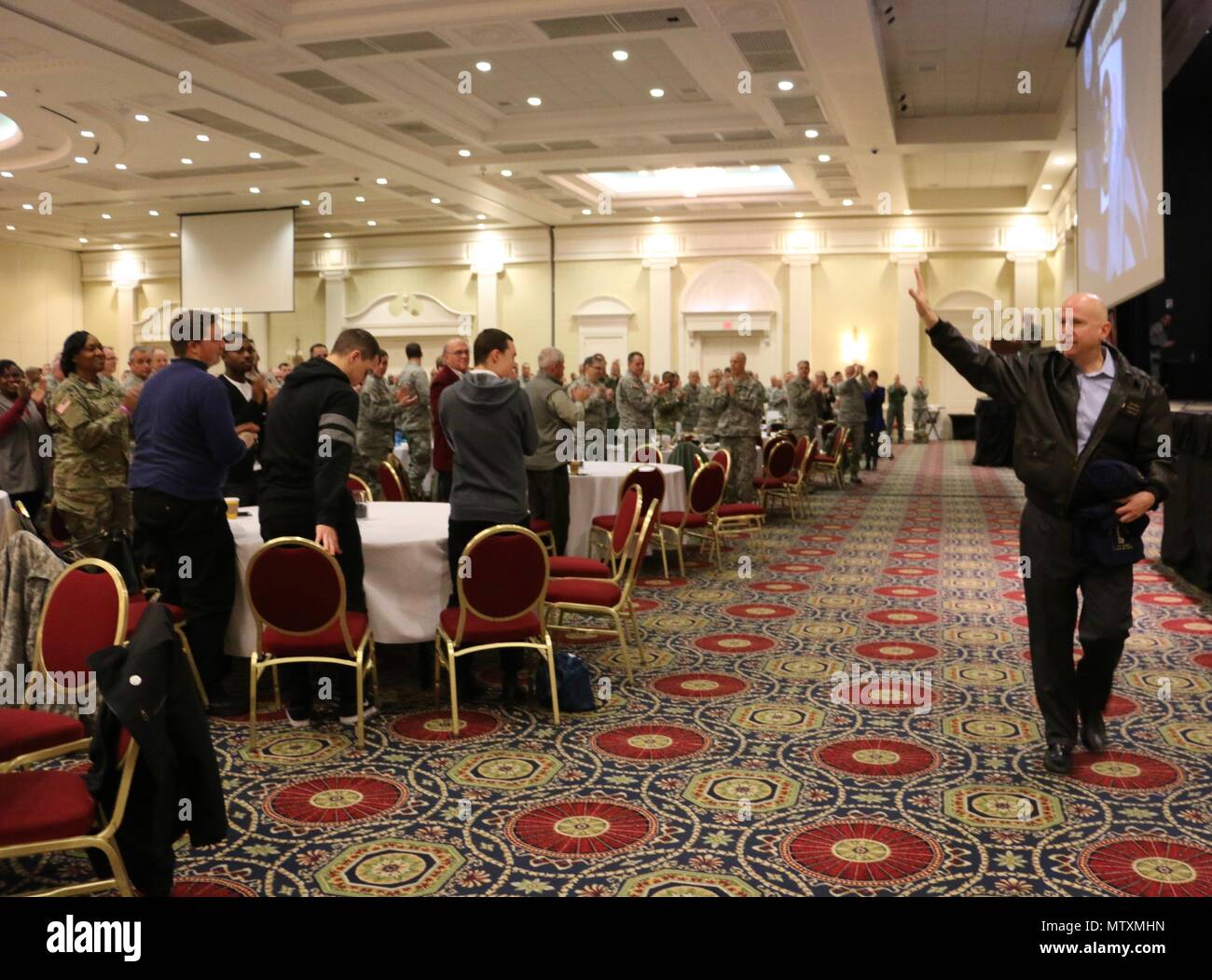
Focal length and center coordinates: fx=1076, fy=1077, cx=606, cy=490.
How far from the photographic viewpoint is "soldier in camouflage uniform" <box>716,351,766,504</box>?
9.80 metres

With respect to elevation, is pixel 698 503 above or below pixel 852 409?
below

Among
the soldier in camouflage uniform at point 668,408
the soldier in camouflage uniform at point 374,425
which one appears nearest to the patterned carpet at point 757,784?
the soldier in camouflage uniform at point 374,425

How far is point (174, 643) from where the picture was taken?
2182 millimetres

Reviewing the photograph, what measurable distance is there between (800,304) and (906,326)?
211 centimetres

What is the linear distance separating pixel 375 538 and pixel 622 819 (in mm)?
1677

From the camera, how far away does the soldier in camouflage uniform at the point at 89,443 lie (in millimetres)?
5551

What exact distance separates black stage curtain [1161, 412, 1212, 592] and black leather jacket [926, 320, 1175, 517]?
3.37 metres

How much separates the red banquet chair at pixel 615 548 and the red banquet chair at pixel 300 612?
1.12 metres

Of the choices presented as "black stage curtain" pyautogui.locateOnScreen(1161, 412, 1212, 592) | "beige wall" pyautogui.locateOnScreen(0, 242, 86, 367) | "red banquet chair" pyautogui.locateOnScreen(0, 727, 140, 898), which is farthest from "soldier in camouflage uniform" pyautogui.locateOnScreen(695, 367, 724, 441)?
"beige wall" pyautogui.locateOnScreen(0, 242, 86, 367)

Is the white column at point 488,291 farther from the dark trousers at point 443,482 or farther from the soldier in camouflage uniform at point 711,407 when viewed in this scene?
the dark trousers at point 443,482

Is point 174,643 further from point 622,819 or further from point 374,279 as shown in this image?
point 374,279

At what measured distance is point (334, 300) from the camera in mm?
23266

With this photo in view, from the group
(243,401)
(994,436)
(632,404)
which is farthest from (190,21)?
(994,436)

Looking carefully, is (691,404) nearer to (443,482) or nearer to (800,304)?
(800,304)
